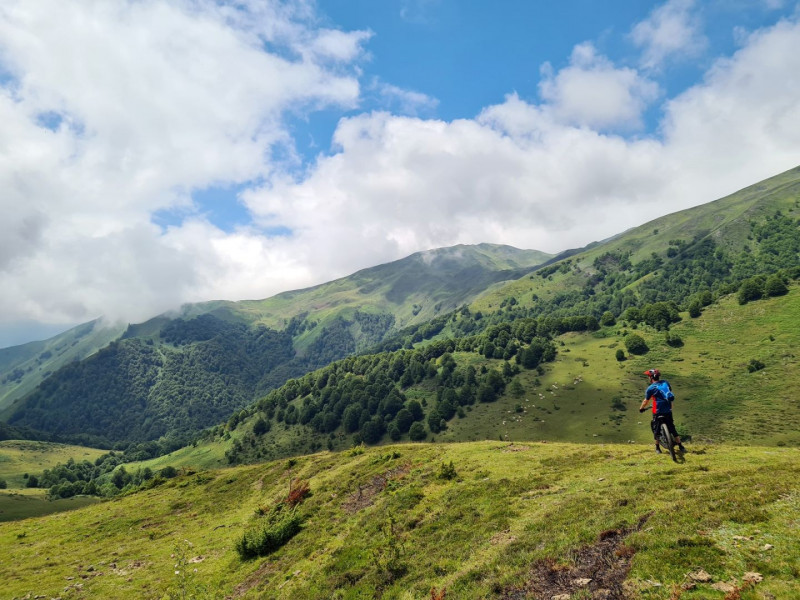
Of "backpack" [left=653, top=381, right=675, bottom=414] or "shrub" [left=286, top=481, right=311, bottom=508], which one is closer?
"backpack" [left=653, top=381, right=675, bottom=414]

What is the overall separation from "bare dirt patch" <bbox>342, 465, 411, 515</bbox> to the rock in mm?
24723

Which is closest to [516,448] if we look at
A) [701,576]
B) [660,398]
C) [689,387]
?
[660,398]

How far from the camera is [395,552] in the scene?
21625 millimetres

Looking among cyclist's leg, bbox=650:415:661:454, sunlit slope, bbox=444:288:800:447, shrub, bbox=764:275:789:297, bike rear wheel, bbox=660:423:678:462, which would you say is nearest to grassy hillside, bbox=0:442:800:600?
bike rear wheel, bbox=660:423:678:462

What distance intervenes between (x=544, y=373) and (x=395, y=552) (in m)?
152

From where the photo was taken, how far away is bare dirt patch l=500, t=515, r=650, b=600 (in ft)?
41.2

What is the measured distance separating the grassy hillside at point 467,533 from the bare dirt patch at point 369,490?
233mm

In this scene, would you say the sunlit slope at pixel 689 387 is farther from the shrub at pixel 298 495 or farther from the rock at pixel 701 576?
the rock at pixel 701 576

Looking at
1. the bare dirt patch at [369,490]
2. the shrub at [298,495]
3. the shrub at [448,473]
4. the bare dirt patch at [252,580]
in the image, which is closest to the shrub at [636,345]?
the bare dirt patch at [369,490]

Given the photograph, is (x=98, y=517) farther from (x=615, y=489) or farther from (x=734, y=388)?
(x=734, y=388)

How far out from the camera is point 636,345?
152 m

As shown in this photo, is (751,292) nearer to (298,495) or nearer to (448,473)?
(448,473)

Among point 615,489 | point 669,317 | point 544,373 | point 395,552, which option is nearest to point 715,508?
point 615,489

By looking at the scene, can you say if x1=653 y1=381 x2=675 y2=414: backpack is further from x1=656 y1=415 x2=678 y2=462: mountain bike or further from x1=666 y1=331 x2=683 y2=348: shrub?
x1=666 y1=331 x2=683 y2=348: shrub
